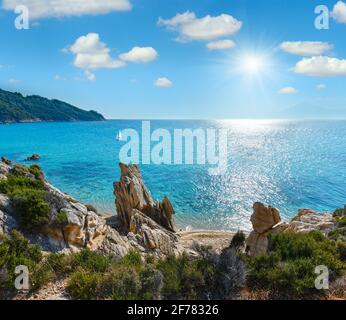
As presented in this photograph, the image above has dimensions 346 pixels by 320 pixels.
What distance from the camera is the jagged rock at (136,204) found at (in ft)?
111

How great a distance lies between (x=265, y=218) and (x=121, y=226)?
49.4ft

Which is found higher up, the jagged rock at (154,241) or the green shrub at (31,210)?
the green shrub at (31,210)

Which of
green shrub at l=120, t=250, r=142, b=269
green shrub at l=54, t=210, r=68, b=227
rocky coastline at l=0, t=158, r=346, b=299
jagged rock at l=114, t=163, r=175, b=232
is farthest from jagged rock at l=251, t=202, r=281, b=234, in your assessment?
green shrub at l=54, t=210, r=68, b=227

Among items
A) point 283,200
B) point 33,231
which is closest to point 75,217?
point 33,231

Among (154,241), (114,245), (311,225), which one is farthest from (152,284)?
(311,225)

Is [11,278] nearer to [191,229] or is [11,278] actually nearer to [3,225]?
[3,225]

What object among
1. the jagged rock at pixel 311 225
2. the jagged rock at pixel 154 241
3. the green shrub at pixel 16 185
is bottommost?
the jagged rock at pixel 154 241

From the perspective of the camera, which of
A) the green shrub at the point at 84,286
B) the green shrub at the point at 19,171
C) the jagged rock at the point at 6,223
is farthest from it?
the green shrub at the point at 19,171

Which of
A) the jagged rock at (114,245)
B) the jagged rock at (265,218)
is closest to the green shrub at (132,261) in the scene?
the jagged rock at (114,245)

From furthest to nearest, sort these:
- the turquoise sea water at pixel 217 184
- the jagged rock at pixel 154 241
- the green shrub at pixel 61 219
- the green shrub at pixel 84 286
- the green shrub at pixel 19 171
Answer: the turquoise sea water at pixel 217 184 < the green shrub at pixel 19 171 < the jagged rock at pixel 154 241 < the green shrub at pixel 61 219 < the green shrub at pixel 84 286

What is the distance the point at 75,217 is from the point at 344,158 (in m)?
106

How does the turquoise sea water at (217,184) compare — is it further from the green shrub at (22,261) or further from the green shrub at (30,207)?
the green shrub at (22,261)

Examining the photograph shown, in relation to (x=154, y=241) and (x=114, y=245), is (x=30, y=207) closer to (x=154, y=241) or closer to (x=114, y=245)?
(x=114, y=245)

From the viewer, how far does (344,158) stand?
108 m
